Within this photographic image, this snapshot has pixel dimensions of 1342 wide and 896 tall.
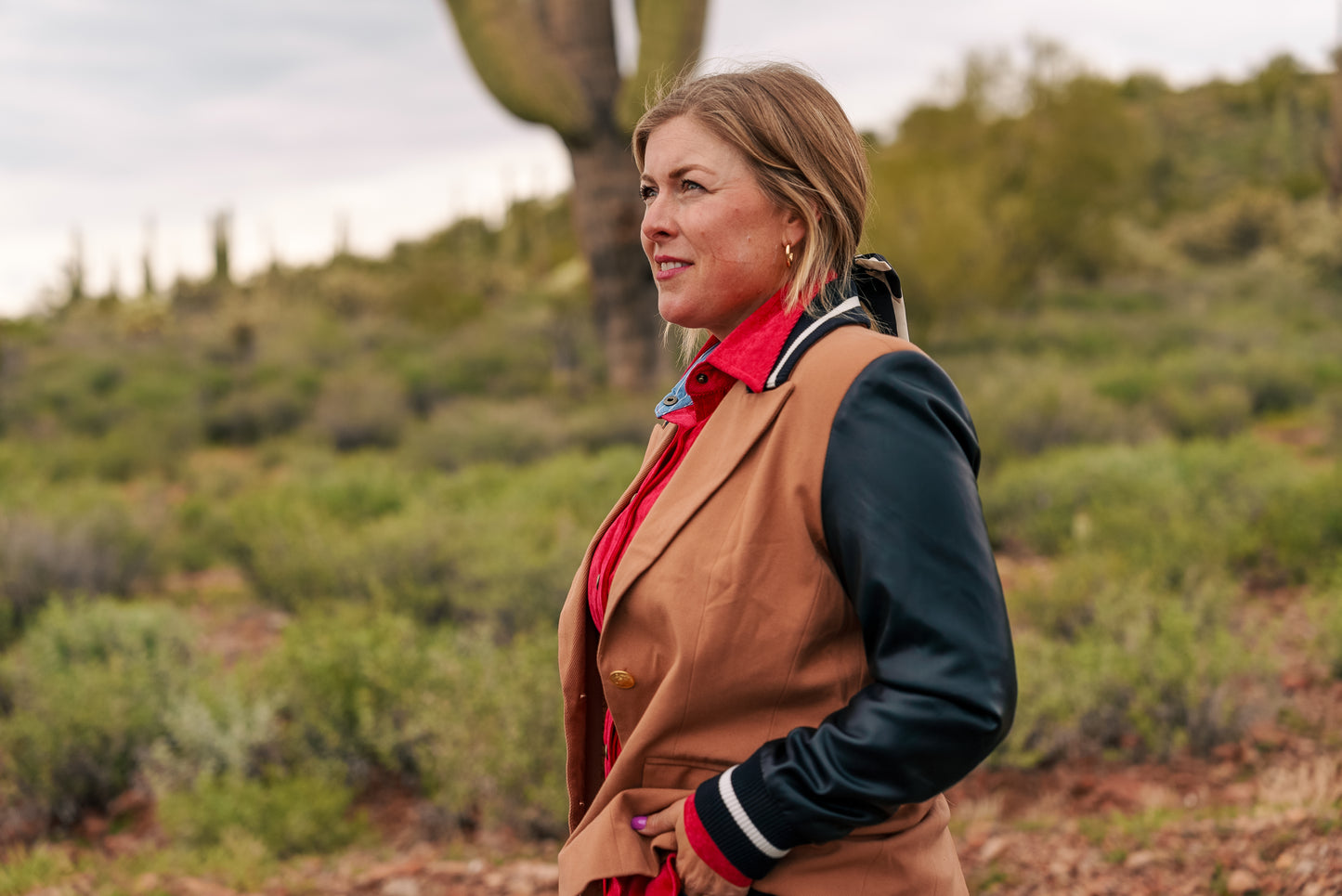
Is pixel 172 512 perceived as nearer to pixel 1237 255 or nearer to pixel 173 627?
pixel 173 627

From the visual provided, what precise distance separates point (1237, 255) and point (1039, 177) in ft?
56.2

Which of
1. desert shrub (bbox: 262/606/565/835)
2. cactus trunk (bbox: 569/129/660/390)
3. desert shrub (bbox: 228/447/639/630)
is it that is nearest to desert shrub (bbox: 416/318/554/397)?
cactus trunk (bbox: 569/129/660/390)

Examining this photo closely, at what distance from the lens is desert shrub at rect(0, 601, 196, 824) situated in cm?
481

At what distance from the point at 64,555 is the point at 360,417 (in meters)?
8.23

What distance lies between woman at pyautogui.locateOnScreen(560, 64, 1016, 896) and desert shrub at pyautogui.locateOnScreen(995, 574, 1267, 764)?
3392 mm

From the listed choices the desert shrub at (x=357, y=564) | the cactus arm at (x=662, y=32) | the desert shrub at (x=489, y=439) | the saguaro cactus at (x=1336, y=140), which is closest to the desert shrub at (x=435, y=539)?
the desert shrub at (x=357, y=564)

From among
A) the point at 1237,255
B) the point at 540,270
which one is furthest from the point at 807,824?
the point at 1237,255

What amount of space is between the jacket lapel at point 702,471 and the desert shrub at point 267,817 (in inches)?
131

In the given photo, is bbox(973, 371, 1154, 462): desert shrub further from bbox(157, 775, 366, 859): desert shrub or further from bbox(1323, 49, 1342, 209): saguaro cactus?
bbox(1323, 49, 1342, 209): saguaro cactus

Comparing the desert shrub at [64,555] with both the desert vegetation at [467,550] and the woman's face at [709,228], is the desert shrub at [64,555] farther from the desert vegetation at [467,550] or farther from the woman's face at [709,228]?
the woman's face at [709,228]

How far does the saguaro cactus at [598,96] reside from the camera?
462 inches

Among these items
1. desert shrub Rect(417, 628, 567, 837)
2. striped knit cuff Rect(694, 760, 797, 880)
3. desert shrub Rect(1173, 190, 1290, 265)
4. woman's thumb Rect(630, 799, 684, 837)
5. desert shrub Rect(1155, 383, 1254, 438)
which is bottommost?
desert shrub Rect(1173, 190, 1290, 265)

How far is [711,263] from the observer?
1563 millimetres

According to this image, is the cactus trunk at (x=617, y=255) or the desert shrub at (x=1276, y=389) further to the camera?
the desert shrub at (x=1276, y=389)
